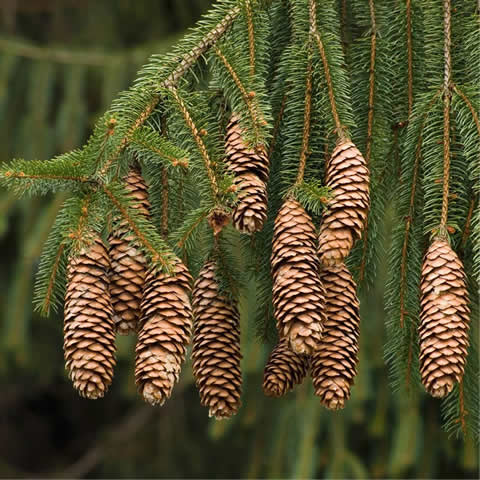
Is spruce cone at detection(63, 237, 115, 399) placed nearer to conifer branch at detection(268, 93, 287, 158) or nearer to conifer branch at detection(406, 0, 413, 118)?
conifer branch at detection(268, 93, 287, 158)

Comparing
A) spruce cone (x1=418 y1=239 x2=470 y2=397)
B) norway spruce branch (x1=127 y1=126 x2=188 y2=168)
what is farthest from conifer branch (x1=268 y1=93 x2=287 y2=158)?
spruce cone (x1=418 y1=239 x2=470 y2=397)

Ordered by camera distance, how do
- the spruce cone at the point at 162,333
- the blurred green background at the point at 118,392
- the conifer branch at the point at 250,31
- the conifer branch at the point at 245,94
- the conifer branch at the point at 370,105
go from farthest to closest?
the blurred green background at the point at 118,392, the conifer branch at the point at 370,105, the conifer branch at the point at 250,31, the conifer branch at the point at 245,94, the spruce cone at the point at 162,333

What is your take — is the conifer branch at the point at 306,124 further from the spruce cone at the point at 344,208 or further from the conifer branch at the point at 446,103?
the conifer branch at the point at 446,103

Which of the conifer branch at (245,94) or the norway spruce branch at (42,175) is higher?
the conifer branch at (245,94)

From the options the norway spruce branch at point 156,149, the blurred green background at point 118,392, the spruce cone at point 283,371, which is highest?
the blurred green background at point 118,392

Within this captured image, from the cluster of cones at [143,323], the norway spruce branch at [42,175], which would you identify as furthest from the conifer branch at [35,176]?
the cluster of cones at [143,323]

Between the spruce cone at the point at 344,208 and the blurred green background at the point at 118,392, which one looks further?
the blurred green background at the point at 118,392

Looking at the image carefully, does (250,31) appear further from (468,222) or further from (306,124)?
(468,222)
